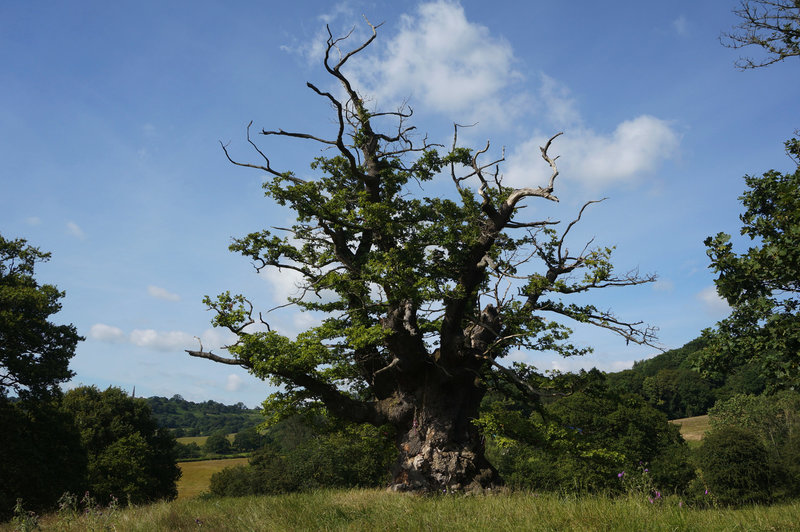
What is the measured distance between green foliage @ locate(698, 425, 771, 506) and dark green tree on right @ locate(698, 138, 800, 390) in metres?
26.6

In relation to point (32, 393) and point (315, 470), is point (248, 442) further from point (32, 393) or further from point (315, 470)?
point (32, 393)

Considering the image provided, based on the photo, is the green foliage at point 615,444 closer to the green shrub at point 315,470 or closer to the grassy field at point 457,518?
the green shrub at point 315,470

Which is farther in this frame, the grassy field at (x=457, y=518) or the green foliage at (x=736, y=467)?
the green foliage at (x=736, y=467)

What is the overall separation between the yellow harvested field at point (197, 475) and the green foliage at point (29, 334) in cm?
3621

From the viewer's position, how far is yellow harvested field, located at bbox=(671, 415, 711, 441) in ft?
240

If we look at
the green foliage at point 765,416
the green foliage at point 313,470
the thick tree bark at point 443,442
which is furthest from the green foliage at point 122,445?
the green foliage at point 765,416

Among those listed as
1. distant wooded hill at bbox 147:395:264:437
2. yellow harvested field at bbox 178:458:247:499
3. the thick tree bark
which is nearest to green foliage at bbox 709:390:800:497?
the thick tree bark

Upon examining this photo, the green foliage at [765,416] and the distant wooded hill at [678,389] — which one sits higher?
the distant wooded hill at [678,389]

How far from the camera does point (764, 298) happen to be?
11.6m

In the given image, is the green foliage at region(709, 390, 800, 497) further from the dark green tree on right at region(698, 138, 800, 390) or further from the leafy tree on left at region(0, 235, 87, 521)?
the leafy tree on left at region(0, 235, 87, 521)

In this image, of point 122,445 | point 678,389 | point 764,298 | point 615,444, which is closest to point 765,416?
point 615,444

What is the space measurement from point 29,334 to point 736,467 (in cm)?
4327

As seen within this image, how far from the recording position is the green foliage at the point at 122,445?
37.5 meters

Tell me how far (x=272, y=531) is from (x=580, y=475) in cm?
3760
